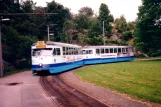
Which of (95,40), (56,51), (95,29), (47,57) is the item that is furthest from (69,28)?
(47,57)

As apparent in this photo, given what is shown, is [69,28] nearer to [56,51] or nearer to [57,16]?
[57,16]

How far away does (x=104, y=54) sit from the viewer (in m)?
39.0

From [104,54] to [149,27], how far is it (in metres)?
9.09

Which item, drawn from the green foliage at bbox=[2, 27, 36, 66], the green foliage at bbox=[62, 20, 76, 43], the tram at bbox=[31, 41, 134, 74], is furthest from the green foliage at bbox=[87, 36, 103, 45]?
the green foliage at bbox=[2, 27, 36, 66]

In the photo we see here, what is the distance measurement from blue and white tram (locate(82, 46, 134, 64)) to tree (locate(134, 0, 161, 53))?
3388mm

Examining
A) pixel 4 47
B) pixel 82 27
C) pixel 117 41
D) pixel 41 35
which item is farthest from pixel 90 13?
pixel 4 47

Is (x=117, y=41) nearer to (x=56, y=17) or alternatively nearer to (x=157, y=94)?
(x=56, y=17)

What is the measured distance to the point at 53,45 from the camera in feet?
72.5

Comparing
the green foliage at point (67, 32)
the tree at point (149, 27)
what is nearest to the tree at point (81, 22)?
the green foliage at point (67, 32)

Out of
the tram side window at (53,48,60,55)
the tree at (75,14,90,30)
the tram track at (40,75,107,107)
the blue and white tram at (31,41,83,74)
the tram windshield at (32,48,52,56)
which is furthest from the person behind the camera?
the tree at (75,14,90,30)

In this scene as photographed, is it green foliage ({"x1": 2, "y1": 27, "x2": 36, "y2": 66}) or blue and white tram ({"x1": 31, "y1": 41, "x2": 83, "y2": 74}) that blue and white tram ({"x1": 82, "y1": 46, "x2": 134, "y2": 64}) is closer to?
green foliage ({"x1": 2, "y1": 27, "x2": 36, "y2": 66})

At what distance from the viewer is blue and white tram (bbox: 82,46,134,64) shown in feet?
122

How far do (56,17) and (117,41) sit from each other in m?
18.1

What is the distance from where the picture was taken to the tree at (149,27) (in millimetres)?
38062
